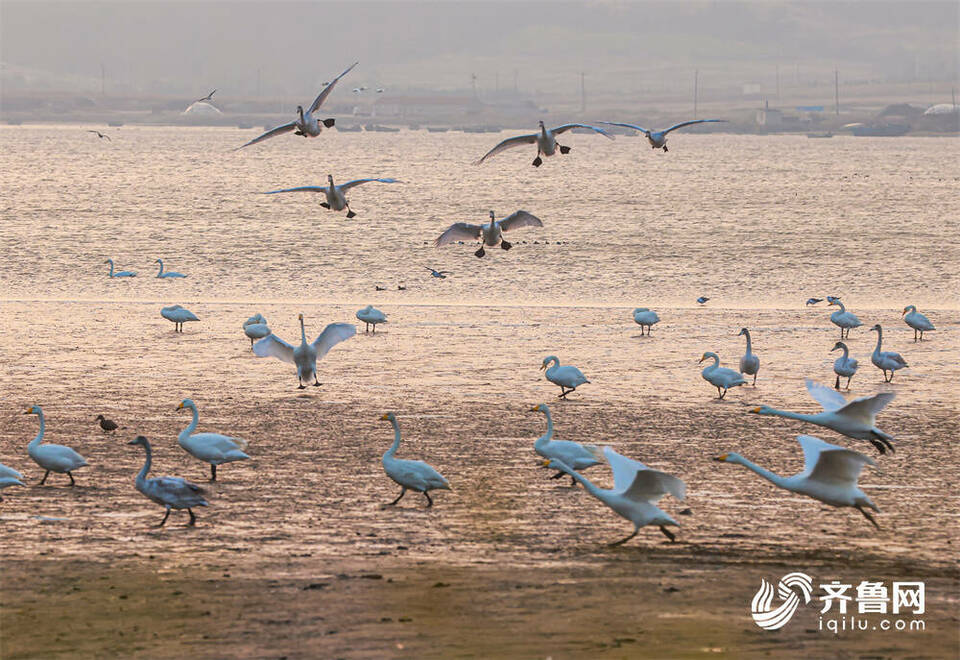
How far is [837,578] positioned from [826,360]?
Result: 45.9 ft

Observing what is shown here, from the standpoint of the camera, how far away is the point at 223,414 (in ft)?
69.3

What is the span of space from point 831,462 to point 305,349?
10760mm

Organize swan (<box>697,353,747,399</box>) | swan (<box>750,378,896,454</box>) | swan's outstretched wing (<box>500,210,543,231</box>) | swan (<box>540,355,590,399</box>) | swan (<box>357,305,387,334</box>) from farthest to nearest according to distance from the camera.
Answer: swan (<box>357,305,387,334</box>), swan's outstretched wing (<box>500,210,543,231</box>), swan (<box>697,353,747,399</box>), swan (<box>540,355,590,399</box>), swan (<box>750,378,896,454</box>)

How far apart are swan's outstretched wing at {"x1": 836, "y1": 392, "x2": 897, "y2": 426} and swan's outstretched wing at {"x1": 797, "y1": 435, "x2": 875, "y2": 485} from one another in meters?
1.69

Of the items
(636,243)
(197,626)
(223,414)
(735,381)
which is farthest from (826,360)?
(636,243)

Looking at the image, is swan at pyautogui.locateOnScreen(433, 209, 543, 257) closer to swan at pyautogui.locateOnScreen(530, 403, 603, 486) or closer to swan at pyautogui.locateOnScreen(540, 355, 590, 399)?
swan at pyautogui.locateOnScreen(540, 355, 590, 399)

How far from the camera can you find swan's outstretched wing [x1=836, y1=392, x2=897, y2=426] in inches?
605

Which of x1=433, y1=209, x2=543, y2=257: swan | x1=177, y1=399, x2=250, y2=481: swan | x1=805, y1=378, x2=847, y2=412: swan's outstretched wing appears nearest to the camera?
x1=805, y1=378, x2=847, y2=412: swan's outstretched wing

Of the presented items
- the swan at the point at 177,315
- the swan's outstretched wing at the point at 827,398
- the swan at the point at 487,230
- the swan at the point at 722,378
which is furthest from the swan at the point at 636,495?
the swan at the point at 177,315

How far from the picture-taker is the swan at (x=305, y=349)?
22.4m

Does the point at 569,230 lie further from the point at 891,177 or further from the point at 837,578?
the point at 891,177

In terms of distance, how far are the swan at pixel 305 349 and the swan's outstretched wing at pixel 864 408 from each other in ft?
29.1

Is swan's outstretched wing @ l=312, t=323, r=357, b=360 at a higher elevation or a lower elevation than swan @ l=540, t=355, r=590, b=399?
higher

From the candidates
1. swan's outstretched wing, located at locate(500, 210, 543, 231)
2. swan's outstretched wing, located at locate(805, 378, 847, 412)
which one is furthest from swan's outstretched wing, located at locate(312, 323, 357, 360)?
swan's outstretched wing, located at locate(805, 378, 847, 412)
